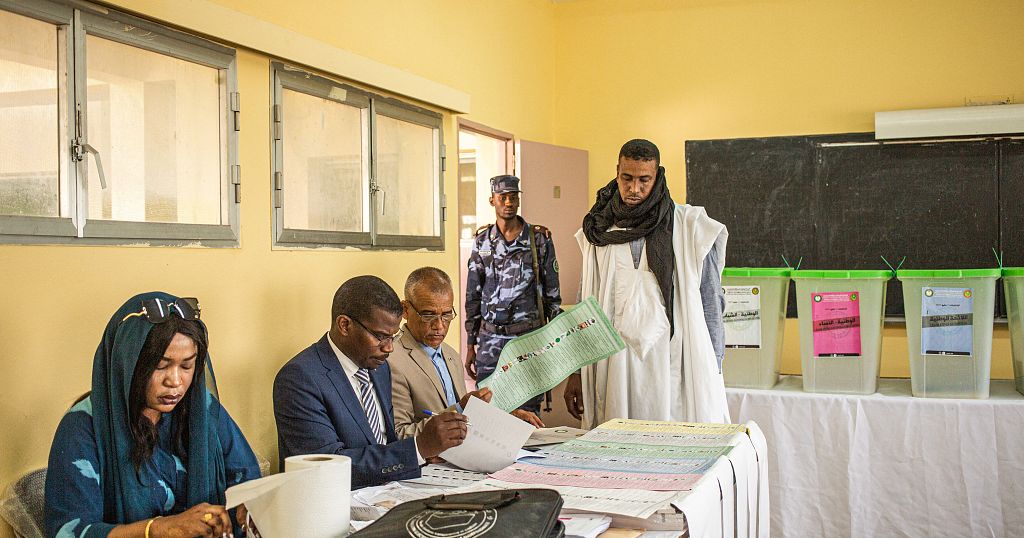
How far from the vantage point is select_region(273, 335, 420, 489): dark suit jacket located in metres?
1.88

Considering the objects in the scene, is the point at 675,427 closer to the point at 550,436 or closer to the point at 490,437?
the point at 550,436

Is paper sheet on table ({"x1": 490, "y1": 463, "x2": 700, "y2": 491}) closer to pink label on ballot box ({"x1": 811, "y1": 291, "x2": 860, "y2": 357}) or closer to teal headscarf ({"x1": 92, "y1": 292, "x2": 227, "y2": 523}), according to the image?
teal headscarf ({"x1": 92, "y1": 292, "x2": 227, "y2": 523})

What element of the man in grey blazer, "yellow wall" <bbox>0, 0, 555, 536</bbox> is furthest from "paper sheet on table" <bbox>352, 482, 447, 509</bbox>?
"yellow wall" <bbox>0, 0, 555, 536</bbox>

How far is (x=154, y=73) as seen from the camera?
245cm

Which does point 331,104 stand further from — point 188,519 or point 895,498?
point 895,498

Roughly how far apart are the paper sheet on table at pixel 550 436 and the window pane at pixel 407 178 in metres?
1.45

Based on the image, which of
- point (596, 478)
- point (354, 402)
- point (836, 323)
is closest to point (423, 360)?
point (354, 402)

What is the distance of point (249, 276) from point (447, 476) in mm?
1153

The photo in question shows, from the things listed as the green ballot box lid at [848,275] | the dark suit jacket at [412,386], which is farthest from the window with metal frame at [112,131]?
the green ballot box lid at [848,275]

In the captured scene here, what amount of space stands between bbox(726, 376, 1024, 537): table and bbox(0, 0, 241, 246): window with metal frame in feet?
7.21

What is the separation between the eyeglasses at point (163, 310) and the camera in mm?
1645

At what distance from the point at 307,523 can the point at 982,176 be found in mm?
4836

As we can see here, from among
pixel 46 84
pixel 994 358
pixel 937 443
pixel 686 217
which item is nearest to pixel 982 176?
pixel 994 358

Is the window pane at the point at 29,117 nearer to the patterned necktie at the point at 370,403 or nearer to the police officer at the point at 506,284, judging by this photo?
the patterned necktie at the point at 370,403
